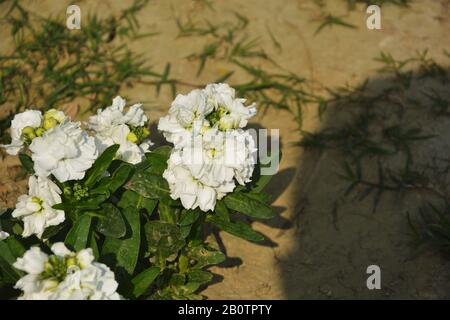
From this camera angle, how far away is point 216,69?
4.33m

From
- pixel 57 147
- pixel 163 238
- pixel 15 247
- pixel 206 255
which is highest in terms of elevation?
pixel 57 147

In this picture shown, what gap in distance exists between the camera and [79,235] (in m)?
2.44

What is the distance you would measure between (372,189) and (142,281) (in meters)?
1.80

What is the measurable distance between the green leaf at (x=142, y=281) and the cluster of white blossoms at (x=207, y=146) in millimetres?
376

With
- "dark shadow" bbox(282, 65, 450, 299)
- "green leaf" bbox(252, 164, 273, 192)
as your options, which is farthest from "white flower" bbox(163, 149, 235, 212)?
"dark shadow" bbox(282, 65, 450, 299)

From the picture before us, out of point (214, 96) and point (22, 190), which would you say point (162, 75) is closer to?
point (22, 190)

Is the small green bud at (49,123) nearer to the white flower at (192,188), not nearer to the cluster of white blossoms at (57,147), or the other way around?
the cluster of white blossoms at (57,147)

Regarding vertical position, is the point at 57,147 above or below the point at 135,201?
above

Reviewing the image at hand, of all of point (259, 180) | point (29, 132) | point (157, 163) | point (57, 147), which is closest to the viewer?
point (57, 147)

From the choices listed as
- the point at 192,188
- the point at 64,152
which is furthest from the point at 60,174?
the point at 192,188

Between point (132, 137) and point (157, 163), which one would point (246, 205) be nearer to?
point (157, 163)

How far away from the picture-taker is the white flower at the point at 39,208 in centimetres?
247
